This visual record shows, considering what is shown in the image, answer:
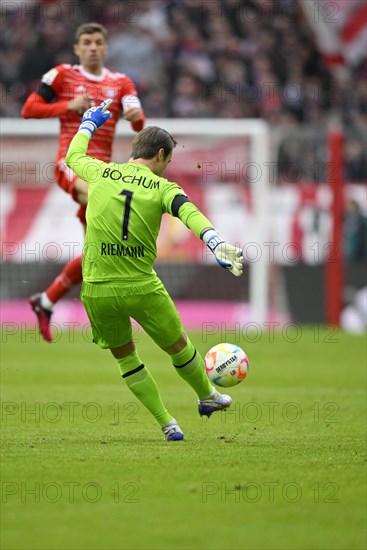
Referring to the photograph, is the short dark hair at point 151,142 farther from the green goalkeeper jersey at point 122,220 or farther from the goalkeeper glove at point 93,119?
the goalkeeper glove at point 93,119

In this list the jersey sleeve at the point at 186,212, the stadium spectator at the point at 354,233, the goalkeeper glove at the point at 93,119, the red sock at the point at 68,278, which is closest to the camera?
the jersey sleeve at the point at 186,212

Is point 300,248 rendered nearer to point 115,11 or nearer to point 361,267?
point 361,267

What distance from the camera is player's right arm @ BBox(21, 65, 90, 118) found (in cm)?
973

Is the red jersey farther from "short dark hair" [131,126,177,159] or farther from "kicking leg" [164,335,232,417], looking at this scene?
"kicking leg" [164,335,232,417]

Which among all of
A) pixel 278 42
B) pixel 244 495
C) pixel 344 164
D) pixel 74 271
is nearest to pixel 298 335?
pixel 344 164

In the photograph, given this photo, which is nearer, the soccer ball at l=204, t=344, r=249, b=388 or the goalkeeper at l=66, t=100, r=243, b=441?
the goalkeeper at l=66, t=100, r=243, b=441

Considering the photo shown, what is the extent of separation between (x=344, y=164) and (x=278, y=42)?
220 inches

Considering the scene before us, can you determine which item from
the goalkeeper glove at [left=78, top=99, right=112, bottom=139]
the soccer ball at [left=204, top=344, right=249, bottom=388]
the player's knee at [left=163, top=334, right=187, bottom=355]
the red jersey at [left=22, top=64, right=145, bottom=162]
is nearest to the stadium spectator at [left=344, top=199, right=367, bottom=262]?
the red jersey at [left=22, top=64, right=145, bottom=162]

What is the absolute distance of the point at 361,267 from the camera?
17.0 meters

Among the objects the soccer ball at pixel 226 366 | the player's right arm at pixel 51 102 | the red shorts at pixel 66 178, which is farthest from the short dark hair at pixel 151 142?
the red shorts at pixel 66 178

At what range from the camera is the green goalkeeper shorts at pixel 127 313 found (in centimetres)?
734

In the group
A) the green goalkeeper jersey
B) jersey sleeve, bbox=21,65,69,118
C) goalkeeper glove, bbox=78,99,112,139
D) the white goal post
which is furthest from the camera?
the white goal post

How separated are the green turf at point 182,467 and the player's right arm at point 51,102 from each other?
253 cm

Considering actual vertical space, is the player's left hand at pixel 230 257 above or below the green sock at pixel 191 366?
above
